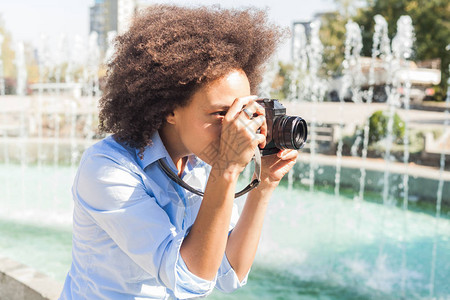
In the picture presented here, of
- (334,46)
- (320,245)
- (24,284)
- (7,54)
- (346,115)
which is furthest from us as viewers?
(7,54)

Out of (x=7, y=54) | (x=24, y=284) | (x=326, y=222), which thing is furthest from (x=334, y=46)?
(x=24, y=284)

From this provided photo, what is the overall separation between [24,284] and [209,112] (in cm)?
169

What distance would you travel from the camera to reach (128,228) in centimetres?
107

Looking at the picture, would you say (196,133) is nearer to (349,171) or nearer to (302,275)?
Answer: (302,275)

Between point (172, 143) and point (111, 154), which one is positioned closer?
point (111, 154)

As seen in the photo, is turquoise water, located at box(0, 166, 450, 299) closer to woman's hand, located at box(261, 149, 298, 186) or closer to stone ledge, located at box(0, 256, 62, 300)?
stone ledge, located at box(0, 256, 62, 300)

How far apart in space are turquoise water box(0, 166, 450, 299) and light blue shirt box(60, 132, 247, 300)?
95.5 inches

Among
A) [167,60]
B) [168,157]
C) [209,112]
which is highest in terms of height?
[167,60]

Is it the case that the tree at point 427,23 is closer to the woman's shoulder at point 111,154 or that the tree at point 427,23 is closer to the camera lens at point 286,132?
the camera lens at point 286,132

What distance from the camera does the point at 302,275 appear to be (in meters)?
4.14

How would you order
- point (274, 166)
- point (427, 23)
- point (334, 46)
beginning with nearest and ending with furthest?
1. point (274, 166)
2. point (427, 23)
3. point (334, 46)

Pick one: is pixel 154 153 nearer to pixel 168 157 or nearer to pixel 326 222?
pixel 168 157

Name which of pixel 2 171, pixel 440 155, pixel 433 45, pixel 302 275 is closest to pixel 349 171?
pixel 440 155

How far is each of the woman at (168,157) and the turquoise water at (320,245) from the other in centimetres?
244
